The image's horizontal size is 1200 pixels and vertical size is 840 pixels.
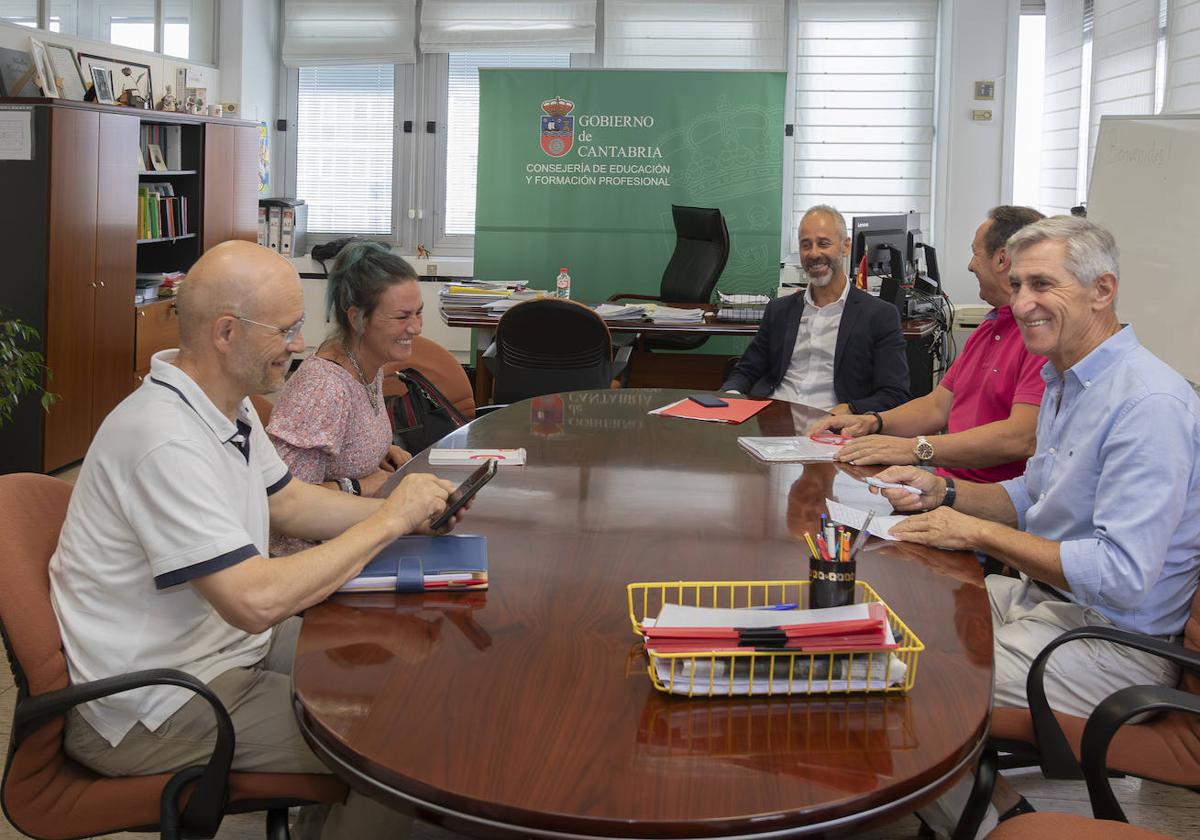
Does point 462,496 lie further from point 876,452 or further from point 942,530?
point 876,452

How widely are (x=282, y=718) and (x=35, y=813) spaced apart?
35 centimetres

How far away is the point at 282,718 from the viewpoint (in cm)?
180

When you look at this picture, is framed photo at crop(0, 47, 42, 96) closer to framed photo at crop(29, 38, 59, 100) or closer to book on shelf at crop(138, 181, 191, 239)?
framed photo at crop(29, 38, 59, 100)

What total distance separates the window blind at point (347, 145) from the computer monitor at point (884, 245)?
4105 millimetres

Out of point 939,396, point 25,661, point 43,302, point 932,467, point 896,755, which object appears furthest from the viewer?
point 43,302

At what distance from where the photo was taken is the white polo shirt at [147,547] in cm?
170

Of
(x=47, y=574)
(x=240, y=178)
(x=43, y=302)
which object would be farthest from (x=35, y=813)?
(x=240, y=178)

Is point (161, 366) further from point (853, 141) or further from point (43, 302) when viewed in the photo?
point (853, 141)

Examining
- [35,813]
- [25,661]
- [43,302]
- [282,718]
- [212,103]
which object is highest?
[212,103]

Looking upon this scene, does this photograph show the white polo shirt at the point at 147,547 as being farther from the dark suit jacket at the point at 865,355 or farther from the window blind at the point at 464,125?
the window blind at the point at 464,125

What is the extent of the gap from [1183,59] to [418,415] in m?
4.19

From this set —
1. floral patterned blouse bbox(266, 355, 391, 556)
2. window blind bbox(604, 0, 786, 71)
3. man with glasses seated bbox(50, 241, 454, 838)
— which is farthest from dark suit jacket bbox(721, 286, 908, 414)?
window blind bbox(604, 0, 786, 71)

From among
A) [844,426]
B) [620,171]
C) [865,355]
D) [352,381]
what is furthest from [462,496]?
[620,171]

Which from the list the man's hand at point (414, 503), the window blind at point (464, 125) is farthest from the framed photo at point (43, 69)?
the man's hand at point (414, 503)
